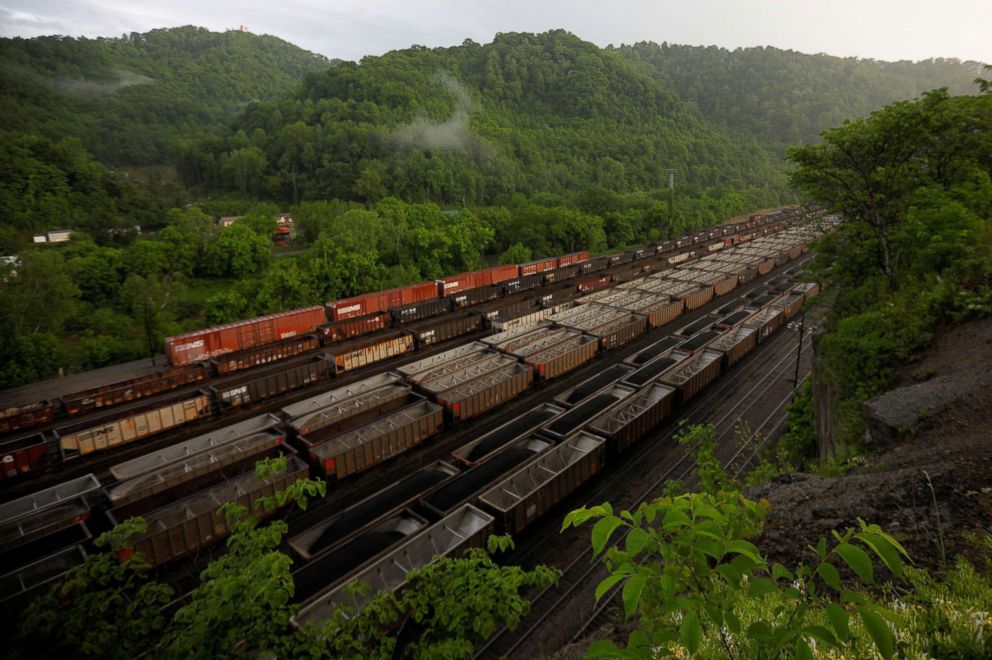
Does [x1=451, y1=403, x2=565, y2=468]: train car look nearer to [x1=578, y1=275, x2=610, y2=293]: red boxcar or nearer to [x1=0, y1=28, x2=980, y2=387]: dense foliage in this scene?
[x1=578, y1=275, x2=610, y2=293]: red boxcar

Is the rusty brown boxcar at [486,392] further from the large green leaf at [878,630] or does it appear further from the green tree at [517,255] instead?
the green tree at [517,255]

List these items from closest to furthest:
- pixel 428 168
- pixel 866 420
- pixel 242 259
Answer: pixel 866 420 < pixel 242 259 < pixel 428 168

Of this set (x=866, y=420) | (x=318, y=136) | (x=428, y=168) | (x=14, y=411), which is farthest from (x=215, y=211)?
(x=866, y=420)

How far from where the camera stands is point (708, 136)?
174m

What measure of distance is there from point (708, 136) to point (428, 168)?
11528 cm

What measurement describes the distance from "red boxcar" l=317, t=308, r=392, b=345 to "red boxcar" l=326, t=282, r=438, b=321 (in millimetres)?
901

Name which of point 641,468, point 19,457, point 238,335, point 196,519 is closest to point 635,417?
point 641,468

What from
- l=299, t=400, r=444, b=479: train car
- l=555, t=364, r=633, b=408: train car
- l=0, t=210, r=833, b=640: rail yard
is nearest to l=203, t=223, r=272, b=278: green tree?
l=0, t=210, r=833, b=640: rail yard

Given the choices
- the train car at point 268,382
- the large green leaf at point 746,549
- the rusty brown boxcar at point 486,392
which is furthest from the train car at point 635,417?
the large green leaf at point 746,549

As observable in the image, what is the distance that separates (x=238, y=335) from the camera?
39031mm

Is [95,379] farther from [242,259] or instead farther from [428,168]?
[428,168]

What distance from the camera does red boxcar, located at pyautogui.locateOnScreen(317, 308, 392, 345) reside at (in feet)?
136

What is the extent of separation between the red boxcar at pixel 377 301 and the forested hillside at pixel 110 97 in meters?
104

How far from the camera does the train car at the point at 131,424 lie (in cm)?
2706
